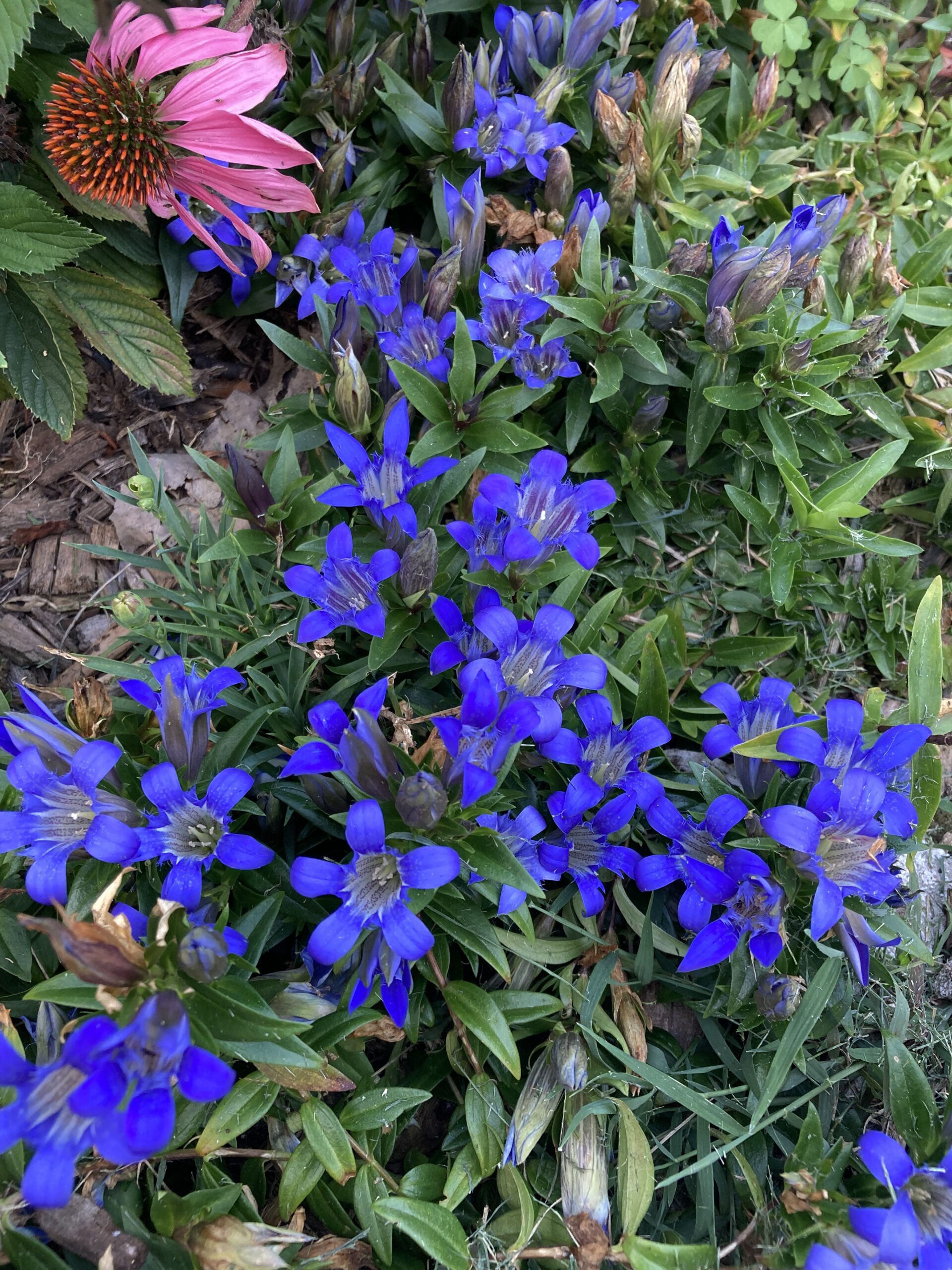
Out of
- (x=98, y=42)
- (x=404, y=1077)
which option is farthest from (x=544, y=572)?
(x=98, y=42)

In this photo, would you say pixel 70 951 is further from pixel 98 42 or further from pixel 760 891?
pixel 98 42

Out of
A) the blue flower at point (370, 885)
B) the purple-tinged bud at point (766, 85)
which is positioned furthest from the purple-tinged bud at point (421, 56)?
the blue flower at point (370, 885)

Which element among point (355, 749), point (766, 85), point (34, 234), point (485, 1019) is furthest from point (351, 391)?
point (766, 85)

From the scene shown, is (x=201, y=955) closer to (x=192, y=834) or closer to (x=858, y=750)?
(x=192, y=834)

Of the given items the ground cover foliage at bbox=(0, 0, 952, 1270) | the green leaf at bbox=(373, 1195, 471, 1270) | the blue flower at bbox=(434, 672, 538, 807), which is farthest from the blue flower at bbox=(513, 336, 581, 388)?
the green leaf at bbox=(373, 1195, 471, 1270)

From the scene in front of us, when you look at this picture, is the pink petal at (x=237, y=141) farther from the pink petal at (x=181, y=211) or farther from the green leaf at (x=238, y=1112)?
the green leaf at (x=238, y=1112)

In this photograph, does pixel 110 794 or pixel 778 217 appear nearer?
pixel 110 794

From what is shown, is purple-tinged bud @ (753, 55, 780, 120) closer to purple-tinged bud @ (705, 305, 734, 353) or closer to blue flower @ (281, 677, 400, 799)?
purple-tinged bud @ (705, 305, 734, 353)
